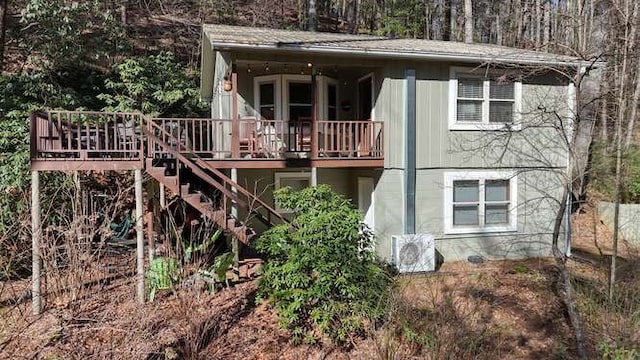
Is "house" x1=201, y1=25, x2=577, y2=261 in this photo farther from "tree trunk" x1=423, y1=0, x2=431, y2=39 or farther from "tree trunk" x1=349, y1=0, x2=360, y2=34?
"tree trunk" x1=349, y1=0, x2=360, y2=34

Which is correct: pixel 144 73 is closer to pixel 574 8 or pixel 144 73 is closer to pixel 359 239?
pixel 359 239

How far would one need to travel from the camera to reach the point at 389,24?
22.2m

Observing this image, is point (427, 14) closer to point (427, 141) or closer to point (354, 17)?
point (354, 17)

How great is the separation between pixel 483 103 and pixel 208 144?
652cm

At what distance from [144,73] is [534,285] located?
14737 millimetres

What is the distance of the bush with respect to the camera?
19.7 ft

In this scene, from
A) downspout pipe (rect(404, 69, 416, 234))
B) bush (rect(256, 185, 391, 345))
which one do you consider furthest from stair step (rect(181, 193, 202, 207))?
downspout pipe (rect(404, 69, 416, 234))

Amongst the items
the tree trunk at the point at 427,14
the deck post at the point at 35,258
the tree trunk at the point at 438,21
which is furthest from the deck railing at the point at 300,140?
the tree trunk at the point at 438,21

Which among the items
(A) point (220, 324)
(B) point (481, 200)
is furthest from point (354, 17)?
(A) point (220, 324)

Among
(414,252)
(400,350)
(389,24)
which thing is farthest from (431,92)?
(389,24)

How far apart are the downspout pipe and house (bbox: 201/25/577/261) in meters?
0.02

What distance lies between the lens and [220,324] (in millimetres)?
6590

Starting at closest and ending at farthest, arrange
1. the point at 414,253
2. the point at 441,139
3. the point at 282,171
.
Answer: the point at 414,253, the point at 441,139, the point at 282,171

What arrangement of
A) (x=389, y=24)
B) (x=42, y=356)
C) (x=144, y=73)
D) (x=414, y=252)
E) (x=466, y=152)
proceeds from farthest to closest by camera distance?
1. (x=389, y=24)
2. (x=144, y=73)
3. (x=466, y=152)
4. (x=414, y=252)
5. (x=42, y=356)
